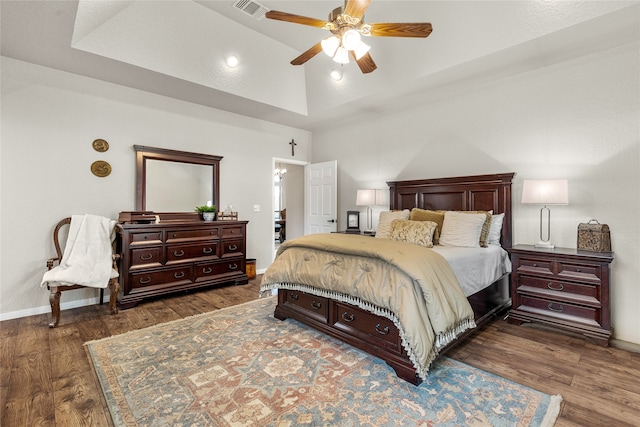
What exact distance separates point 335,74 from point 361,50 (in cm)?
182

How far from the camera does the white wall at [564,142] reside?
285 cm

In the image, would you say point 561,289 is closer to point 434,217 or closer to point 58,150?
point 434,217

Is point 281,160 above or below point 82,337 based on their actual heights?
above

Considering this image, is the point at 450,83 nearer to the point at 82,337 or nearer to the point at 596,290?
the point at 596,290

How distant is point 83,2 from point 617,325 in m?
5.74

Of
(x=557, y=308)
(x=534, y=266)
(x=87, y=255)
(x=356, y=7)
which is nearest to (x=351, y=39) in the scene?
(x=356, y=7)

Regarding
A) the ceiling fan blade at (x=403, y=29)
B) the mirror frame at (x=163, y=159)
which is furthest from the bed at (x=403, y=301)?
the mirror frame at (x=163, y=159)

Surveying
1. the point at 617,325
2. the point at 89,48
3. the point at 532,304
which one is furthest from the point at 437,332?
the point at 89,48

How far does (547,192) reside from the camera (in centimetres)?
297

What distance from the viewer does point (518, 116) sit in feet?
11.6

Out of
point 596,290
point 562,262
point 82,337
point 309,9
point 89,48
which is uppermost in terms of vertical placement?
point 309,9

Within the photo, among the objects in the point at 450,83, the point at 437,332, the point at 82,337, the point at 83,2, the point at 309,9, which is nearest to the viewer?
the point at 437,332

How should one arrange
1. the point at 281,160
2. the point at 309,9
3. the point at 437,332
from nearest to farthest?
1. the point at 437,332
2. the point at 309,9
3. the point at 281,160

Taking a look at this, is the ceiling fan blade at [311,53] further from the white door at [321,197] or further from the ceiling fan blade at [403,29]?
the white door at [321,197]
